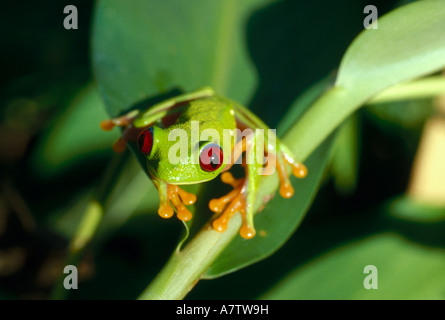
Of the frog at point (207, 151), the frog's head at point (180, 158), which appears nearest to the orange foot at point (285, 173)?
the frog at point (207, 151)

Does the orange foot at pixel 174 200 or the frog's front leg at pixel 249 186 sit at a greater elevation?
the frog's front leg at pixel 249 186

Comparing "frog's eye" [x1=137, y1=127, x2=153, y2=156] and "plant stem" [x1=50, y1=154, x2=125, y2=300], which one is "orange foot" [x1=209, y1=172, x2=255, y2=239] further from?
"plant stem" [x1=50, y1=154, x2=125, y2=300]

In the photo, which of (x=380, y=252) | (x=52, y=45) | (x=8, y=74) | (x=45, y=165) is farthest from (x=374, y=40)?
(x=8, y=74)

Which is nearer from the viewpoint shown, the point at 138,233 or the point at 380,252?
the point at 380,252

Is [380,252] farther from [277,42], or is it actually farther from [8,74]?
[8,74]

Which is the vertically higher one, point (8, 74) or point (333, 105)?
point (333, 105)

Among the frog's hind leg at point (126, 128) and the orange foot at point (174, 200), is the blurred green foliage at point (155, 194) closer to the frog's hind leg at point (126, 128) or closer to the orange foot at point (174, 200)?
the frog's hind leg at point (126, 128)

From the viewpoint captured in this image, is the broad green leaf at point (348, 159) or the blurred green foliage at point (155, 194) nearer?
the blurred green foliage at point (155, 194)
